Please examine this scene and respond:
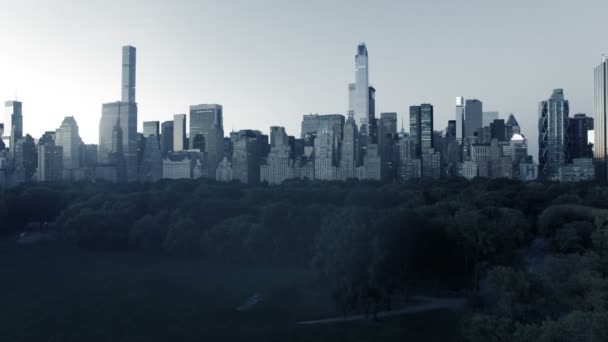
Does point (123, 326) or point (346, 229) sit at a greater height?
point (346, 229)

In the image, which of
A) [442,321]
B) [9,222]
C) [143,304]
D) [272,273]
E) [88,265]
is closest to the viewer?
[442,321]

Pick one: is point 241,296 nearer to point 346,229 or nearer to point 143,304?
point 143,304


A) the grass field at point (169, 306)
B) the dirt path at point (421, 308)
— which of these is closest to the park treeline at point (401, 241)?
the dirt path at point (421, 308)

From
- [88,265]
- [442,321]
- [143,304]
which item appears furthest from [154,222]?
[442,321]

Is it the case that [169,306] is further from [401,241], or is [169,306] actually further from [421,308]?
[421,308]

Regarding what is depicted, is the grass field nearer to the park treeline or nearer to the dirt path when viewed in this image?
the dirt path

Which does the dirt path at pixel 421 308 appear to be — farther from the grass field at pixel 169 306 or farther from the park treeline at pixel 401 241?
the grass field at pixel 169 306

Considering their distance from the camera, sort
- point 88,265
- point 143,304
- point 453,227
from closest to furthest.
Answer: point 143,304, point 453,227, point 88,265
